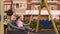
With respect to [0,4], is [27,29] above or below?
below

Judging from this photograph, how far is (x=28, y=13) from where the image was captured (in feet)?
113

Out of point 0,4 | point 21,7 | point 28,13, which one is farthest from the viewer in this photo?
point 21,7

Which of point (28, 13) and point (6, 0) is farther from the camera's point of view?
point (6, 0)

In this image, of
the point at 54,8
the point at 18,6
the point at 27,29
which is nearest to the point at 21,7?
the point at 18,6

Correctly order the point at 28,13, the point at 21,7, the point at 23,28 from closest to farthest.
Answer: the point at 23,28 → the point at 28,13 → the point at 21,7

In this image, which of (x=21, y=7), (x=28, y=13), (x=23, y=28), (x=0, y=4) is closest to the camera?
(x=0, y=4)

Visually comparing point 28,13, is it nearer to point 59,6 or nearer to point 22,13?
point 22,13

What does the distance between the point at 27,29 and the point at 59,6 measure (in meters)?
28.1

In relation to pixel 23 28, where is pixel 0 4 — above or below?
above

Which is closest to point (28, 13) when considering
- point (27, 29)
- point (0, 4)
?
point (27, 29)

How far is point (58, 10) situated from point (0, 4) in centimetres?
3272

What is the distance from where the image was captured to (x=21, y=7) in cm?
3722

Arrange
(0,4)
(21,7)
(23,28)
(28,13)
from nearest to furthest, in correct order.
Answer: (0,4)
(23,28)
(28,13)
(21,7)

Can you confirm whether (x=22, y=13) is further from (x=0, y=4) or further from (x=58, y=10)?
(x=0, y=4)
